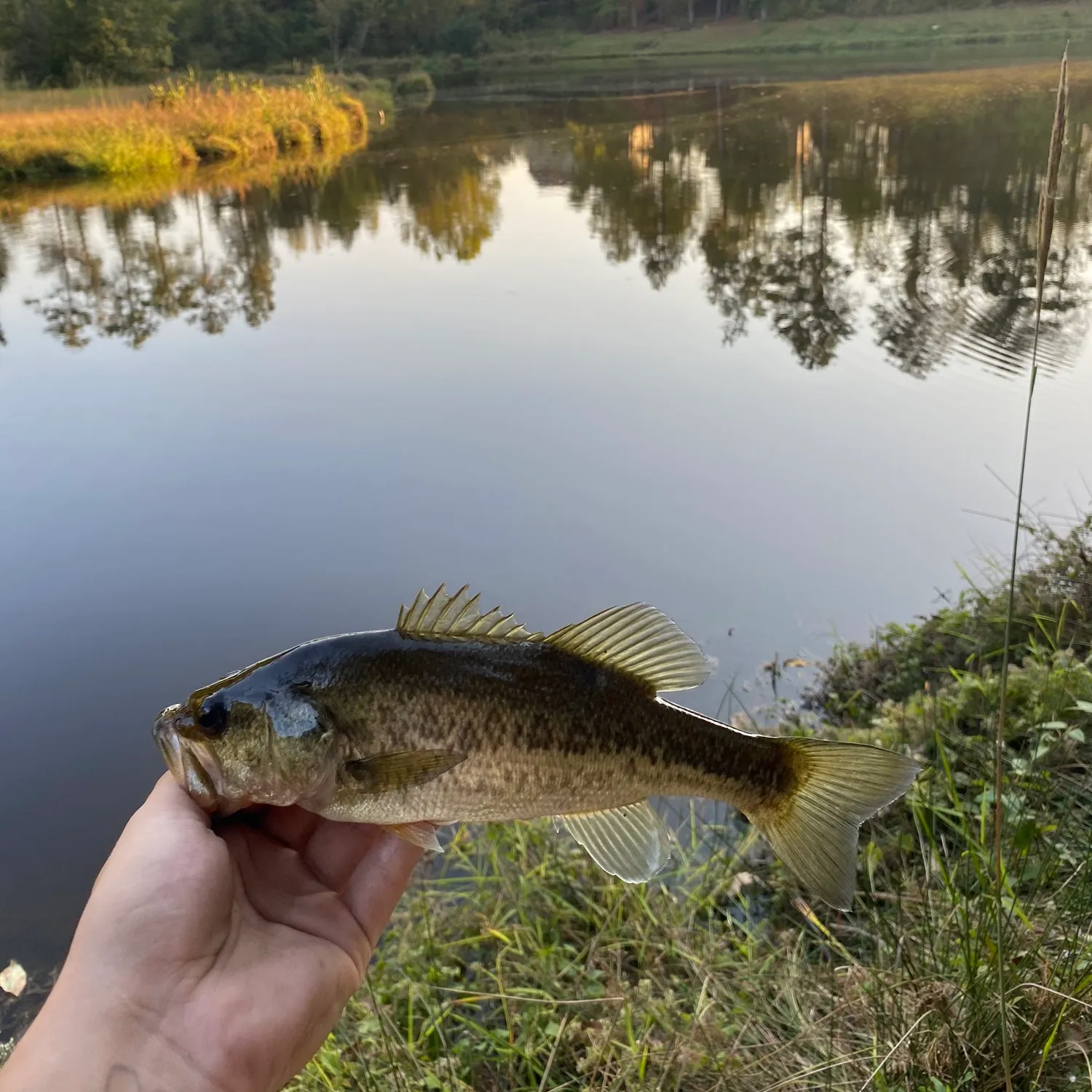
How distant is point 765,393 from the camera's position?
30.3 feet

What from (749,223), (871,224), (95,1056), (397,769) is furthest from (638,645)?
(749,223)

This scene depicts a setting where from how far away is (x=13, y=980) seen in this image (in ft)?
12.9

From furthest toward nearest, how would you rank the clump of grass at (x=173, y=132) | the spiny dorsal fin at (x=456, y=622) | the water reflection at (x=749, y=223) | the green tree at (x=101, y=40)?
the green tree at (x=101, y=40), the clump of grass at (x=173, y=132), the water reflection at (x=749, y=223), the spiny dorsal fin at (x=456, y=622)

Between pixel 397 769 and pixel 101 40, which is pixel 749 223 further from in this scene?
pixel 101 40

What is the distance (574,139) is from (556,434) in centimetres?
2032

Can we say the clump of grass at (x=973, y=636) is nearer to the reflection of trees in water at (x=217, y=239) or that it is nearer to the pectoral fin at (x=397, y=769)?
the pectoral fin at (x=397, y=769)

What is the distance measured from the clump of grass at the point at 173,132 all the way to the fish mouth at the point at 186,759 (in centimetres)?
2281

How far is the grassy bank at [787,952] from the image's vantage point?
2400 mm

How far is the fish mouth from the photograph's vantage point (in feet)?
6.49

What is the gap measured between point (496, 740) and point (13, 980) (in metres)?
3.21

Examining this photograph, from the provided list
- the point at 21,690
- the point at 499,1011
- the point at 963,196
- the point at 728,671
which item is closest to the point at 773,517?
the point at 728,671

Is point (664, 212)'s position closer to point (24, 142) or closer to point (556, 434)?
point (556, 434)

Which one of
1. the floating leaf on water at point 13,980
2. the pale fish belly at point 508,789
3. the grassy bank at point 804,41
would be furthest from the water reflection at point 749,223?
the grassy bank at point 804,41

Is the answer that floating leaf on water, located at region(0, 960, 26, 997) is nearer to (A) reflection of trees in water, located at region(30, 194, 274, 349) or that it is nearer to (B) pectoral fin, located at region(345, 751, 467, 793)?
(B) pectoral fin, located at region(345, 751, 467, 793)
